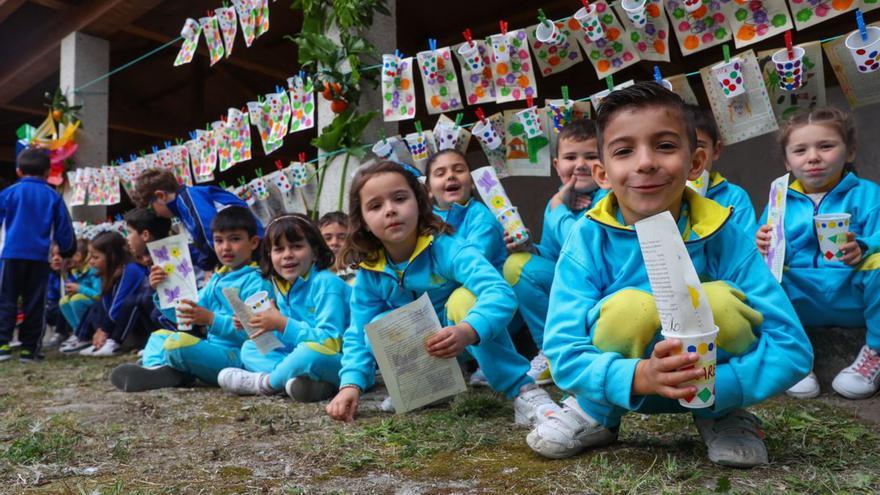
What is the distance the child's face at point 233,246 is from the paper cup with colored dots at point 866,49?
3021 millimetres

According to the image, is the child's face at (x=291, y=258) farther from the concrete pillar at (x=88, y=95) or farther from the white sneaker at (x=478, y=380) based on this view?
the concrete pillar at (x=88, y=95)

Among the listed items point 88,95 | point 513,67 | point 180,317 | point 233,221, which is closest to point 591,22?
point 513,67

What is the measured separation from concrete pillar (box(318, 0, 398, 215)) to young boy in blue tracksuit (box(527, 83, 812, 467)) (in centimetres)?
269

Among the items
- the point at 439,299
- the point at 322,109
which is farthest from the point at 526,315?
the point at 322,109

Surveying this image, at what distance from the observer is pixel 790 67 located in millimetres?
2775

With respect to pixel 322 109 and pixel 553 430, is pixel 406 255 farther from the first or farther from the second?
pixel 322 109

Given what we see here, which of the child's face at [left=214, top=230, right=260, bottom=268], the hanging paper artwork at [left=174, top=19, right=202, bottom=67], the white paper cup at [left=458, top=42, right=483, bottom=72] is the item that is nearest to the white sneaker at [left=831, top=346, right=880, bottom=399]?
the white paper cup at [left=458, top=42, right=483, bottom=72]

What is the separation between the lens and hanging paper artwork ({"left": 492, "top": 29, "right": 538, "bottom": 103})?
→ 135 inches

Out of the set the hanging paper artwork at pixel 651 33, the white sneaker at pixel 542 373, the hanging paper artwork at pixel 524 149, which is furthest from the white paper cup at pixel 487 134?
the white sneaker at pixel 542 373

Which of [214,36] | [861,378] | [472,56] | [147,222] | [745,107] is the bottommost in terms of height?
[861,378]

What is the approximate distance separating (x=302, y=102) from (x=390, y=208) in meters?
2.26

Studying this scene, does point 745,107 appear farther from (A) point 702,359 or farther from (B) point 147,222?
(B) point 147,222

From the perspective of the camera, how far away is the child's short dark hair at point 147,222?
4.41 meters

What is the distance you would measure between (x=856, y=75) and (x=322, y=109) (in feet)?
9.99
